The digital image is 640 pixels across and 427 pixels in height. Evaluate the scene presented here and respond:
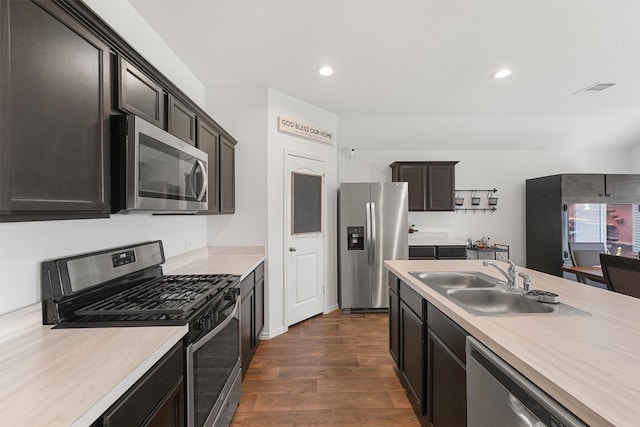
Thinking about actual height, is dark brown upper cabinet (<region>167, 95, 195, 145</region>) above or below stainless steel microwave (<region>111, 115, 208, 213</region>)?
above

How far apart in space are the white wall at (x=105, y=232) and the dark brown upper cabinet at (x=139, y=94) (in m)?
0.56

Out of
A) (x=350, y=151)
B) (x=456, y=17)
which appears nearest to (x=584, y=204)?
(x=350, y=151)

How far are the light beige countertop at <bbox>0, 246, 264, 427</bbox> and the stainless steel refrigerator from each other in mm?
2803

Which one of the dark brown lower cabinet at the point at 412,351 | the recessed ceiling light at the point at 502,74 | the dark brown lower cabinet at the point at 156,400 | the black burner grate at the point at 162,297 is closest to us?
the dark brown lower cabinet at the point at 156,400

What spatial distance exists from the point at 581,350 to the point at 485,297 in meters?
0.77

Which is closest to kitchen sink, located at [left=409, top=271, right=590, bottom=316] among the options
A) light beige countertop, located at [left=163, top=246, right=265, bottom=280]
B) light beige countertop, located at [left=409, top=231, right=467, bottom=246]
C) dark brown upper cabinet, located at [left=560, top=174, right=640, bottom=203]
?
light beige countertop, located at [left=163, top=246, right=265, bottom=280]

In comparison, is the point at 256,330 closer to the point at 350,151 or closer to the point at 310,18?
the point at 310,18

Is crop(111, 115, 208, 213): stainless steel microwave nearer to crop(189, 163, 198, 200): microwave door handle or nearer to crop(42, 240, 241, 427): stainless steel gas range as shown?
crop(189, 163, 198, 200): microwave door handle

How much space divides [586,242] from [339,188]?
391 cm

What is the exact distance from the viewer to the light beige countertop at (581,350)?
0.64m

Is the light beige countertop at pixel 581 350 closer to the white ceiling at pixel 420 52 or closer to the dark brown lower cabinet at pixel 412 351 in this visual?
the dark brown lower cabinet at pixel 412 351

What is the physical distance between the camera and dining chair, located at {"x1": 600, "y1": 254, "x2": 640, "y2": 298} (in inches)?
72.1

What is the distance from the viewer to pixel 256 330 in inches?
99.3

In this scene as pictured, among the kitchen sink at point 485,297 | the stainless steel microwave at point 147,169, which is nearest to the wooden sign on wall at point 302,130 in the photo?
the stainless steel microwave at point 147,169
